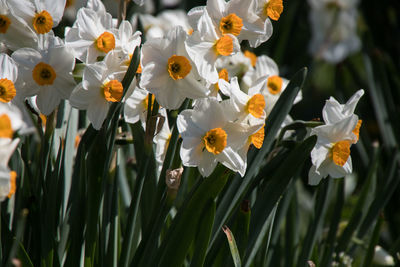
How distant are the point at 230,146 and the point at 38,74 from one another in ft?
1.04

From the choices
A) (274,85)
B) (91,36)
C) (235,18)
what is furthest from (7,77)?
(274,85)

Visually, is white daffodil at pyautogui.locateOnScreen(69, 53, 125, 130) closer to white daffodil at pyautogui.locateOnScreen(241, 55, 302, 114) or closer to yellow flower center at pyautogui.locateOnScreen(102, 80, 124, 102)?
yellow flower center at pyautogui.locateOnScreen(102, 80, 124, 102)

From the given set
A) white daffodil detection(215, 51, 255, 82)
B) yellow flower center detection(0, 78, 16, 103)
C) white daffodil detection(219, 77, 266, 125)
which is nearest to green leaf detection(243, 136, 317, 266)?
white daffodil detection(219, 77, 266, 125)

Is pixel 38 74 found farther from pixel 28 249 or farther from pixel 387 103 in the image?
pixel 387 103

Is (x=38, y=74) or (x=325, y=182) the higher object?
(x=38, y=74)

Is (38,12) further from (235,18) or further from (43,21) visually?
(235,18)

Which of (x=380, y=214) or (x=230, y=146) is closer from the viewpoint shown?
(x=230, y=146)

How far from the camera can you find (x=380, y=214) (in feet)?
3.65

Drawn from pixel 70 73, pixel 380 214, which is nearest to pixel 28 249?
pixel 70 73

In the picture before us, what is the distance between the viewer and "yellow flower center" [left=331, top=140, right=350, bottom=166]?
2.78 ft

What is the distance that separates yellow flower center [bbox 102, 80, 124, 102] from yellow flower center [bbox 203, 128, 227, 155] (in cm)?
14

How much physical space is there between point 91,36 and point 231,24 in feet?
0.76

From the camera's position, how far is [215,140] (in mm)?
762

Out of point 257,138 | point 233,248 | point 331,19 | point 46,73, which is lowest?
point 331,19
